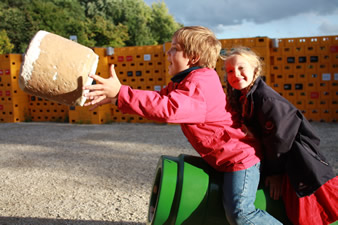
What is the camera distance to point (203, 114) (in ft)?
6.04

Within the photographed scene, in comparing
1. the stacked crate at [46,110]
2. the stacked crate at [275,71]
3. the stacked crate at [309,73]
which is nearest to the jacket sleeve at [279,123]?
the stacked crate at [275,71]

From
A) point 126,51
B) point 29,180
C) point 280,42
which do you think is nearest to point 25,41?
point 126,51

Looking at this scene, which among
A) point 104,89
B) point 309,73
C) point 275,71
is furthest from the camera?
point 275,71

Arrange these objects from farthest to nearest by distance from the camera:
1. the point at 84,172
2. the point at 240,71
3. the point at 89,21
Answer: the point at 89,21, the point at 84,172, the point at 240,71

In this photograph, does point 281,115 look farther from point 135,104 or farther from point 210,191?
point 135,104

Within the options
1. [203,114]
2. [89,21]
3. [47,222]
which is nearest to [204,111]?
[203,114]

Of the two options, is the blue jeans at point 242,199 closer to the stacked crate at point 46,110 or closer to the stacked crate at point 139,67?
the stacked crate at point 139,67

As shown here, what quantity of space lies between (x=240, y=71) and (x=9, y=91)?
39.3 feet

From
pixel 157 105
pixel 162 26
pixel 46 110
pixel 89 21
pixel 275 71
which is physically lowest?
pixel 46 110

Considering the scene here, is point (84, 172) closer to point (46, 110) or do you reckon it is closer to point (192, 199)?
point (192, 199)

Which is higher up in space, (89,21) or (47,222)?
(89,21)

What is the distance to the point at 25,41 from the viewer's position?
30.8 meters

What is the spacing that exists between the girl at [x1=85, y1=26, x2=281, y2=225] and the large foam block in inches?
3.7

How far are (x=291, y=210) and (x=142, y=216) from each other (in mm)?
1938
